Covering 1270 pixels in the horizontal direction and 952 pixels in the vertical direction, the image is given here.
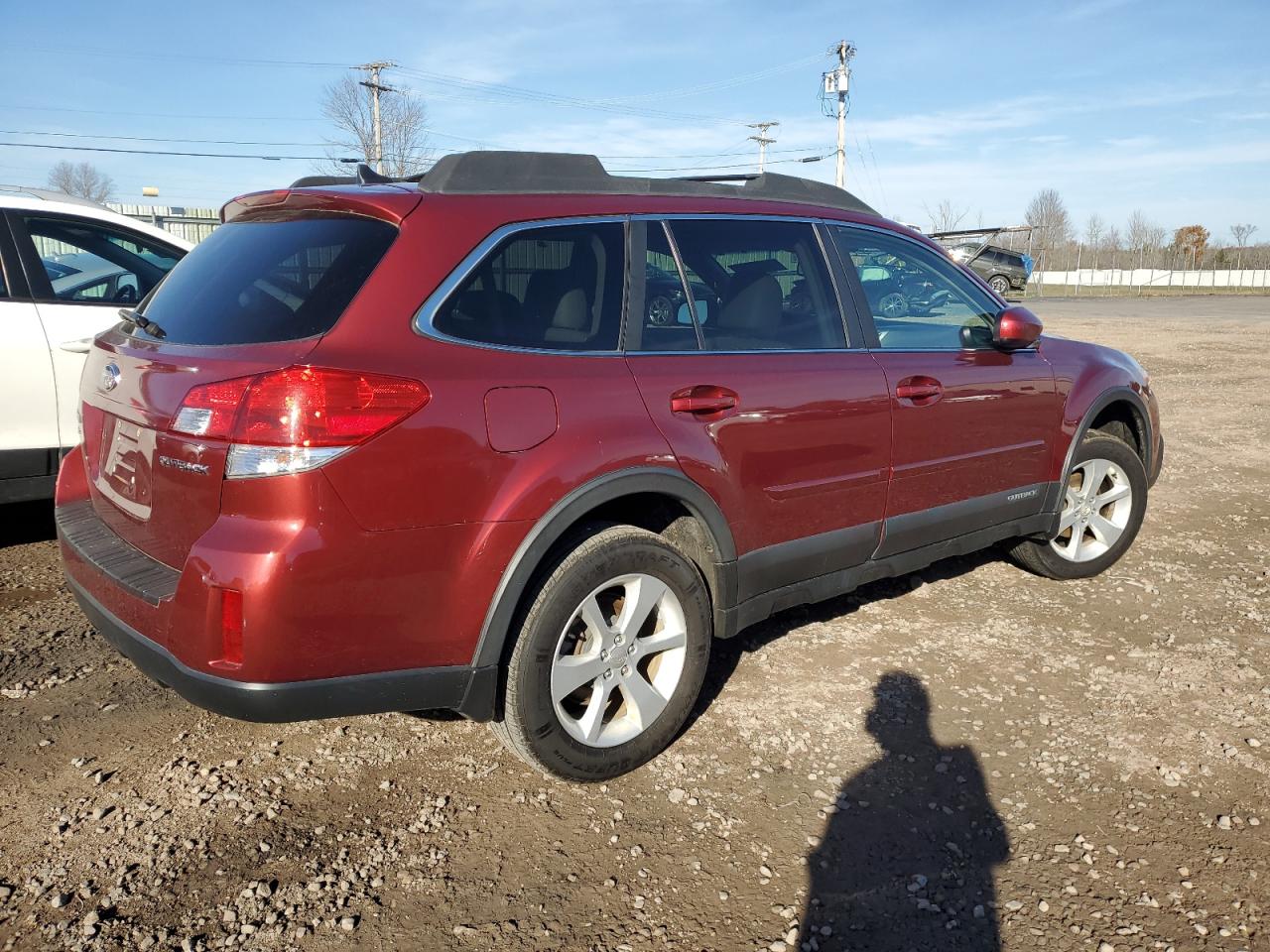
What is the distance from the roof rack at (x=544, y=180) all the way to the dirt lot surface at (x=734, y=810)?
181 cm

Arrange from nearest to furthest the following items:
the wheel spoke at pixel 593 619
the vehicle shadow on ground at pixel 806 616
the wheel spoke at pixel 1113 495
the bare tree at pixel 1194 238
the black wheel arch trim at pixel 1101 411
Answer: the wheel spoke at pixel 593 619 → the vehicle shadow on ground at pixel 806 616 → the black wheel arch trim at pixel 1101 411 → the wheel spoke at pixel 1113 495 → the bare tree at pixel 1194 238

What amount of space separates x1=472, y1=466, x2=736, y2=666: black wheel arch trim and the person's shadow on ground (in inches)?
41.6

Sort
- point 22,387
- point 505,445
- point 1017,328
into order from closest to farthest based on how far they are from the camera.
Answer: point 505,445 < point 1017,328 < point 22,387

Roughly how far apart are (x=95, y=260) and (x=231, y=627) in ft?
12.6

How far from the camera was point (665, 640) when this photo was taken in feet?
10.1

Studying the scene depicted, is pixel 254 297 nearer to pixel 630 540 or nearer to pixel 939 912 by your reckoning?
pixel 630 540

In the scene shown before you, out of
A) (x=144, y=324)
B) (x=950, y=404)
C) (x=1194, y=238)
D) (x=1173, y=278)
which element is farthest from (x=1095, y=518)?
(x=1194, y=238)

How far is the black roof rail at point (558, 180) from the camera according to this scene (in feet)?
9.25

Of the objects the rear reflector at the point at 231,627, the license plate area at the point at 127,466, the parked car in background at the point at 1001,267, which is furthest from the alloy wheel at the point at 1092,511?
the parked car in background at the point at 1001,267

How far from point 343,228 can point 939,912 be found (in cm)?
240

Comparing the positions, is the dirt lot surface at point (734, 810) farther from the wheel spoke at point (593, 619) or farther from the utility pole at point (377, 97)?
the utility pole at point (377, 97)

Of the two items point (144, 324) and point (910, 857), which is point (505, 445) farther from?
point (910, 857)

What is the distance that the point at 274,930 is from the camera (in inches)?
91.7

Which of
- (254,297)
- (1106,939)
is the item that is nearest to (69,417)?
(254,297)
